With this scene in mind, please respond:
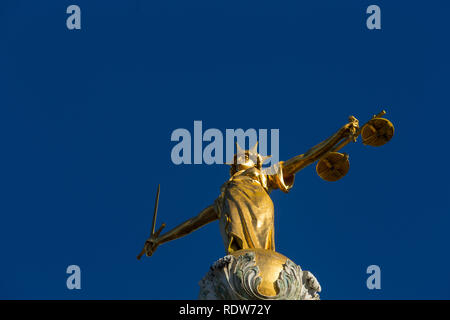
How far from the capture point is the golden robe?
2345cm

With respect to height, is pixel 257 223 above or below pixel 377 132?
below

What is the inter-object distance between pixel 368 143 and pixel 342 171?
1.30 metres

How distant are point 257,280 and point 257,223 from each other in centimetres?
235

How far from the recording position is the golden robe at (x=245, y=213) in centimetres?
2345

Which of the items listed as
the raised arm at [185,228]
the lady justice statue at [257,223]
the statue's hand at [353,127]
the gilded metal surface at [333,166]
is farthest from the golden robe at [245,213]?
the statue's hand at [353,127]

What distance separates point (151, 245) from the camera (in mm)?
27031

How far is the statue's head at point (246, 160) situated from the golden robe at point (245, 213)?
1.71 ft

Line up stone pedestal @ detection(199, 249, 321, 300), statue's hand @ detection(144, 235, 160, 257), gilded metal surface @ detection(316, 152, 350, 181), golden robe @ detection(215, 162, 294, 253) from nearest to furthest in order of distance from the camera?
stone pedestal @ detection(199, 249, 321, 300) → golden robe @ detection(215, 162, 294, 253) → gilded metal surface @ detection(316, 152, 350, 181) → statue's hand @ detection(144, 235, 160, 257)

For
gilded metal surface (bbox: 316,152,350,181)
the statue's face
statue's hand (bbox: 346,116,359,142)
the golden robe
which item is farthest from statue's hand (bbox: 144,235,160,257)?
statue's hand (bbox: 346,116,359,142)

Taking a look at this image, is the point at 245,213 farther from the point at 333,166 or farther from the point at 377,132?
the point at 377,132

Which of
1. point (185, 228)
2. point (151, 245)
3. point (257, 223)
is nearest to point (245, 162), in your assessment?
point (185, 228)

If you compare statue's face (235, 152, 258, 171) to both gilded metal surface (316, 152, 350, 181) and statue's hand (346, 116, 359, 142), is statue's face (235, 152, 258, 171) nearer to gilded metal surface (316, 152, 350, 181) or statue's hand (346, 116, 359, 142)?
gilded metal surface (316, 152, 350, 181)

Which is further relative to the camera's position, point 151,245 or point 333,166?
point 151,245
